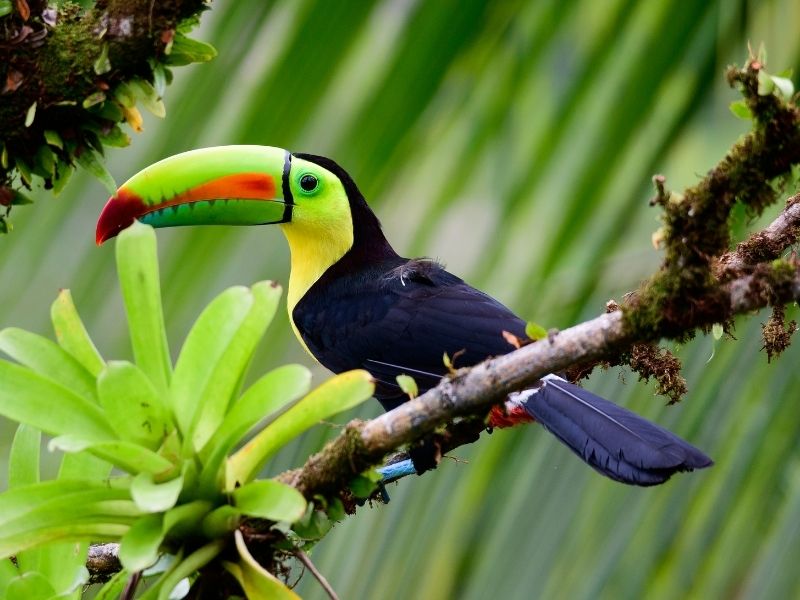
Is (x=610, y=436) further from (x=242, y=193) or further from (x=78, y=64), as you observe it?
(x=242, y=193)

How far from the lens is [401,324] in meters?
3.56

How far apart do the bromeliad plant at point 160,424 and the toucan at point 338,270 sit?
3.73 feet

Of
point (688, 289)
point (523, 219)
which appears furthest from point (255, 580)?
point (523, 219)

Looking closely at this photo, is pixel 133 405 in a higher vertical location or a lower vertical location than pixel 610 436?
lower

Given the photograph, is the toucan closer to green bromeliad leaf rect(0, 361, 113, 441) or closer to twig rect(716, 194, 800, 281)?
twig rect(716, 194, 800, 281)

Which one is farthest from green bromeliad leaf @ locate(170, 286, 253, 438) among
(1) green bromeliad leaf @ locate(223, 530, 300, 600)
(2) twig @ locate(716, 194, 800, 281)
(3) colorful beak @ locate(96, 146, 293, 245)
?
(3) colorful beak @ locate(96, 146, 293, 245)

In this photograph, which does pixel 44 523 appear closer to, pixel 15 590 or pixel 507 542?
pixel 15 590

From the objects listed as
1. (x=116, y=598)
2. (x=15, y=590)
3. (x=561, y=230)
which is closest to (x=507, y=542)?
(x=561, y=230)

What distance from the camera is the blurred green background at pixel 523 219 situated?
2477mm

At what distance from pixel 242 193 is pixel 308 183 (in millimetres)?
285

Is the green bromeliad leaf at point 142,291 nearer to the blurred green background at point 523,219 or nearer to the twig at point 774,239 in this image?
the blurred green background at point 523,219

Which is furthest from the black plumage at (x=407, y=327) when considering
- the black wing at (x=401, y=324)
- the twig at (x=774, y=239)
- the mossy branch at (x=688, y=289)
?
the mossy branch at (x=688, y=289)

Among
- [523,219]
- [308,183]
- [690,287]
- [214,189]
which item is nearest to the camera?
[690,287]

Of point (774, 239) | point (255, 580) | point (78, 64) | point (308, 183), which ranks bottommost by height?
point (255, 580)
